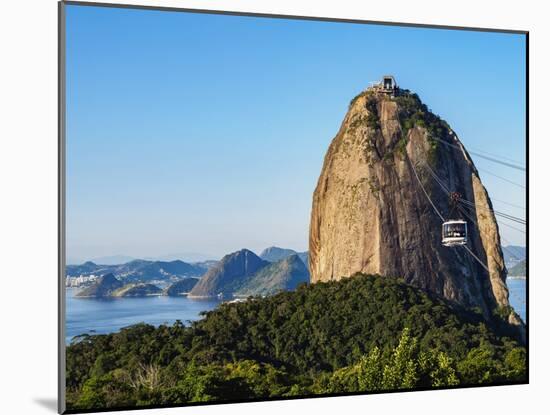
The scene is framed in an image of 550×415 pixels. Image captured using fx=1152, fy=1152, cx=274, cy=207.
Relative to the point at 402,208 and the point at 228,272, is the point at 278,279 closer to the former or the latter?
the point at 228,272

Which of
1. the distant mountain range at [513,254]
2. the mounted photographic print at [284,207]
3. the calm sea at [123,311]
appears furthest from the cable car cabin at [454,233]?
the calm sea at [123,311]

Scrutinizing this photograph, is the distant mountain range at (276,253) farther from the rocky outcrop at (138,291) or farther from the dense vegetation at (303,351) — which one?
the rocky outcrop at (138,291)

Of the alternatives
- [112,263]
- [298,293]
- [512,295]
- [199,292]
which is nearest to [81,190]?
[112,263]

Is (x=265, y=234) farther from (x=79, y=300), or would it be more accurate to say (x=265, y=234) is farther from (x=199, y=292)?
(x=79, y=300)

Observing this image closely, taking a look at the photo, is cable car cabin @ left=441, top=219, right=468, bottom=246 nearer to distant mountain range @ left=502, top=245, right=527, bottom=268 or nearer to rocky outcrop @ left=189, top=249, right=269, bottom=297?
distant mountain range @ left=502, top=245, right=527, bottom=268

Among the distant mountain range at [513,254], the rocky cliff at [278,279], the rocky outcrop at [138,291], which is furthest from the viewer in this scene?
the distant mountain range at [513,254]
